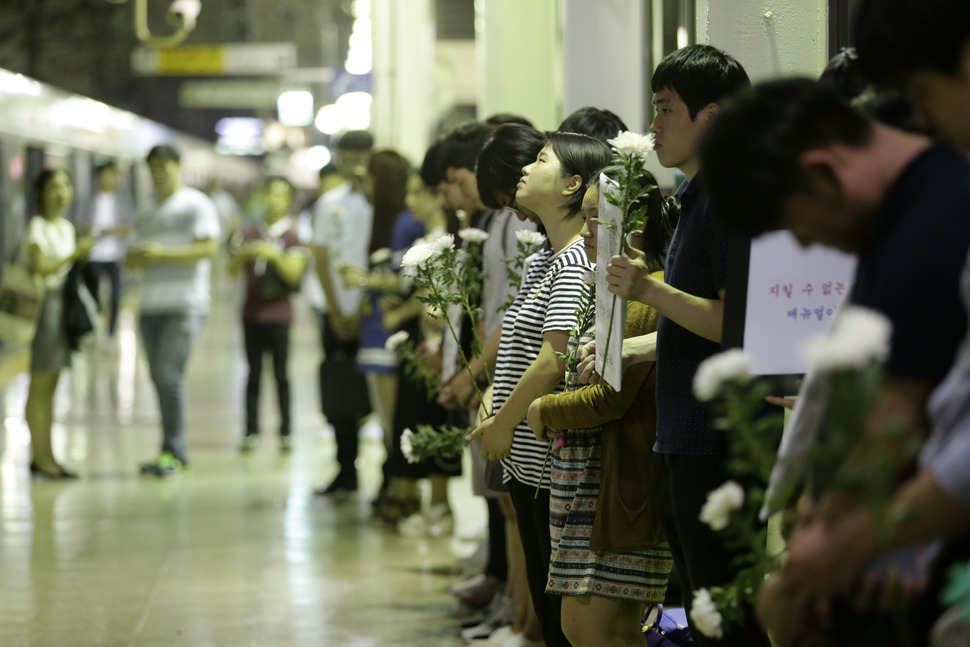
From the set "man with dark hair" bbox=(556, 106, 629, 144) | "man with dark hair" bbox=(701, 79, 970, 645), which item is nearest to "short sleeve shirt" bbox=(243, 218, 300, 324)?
"man with dark hair" bbox=(556, 106, 629, 144)

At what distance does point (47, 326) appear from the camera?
7.73 meters

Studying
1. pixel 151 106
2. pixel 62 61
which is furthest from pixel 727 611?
pixel 151 106

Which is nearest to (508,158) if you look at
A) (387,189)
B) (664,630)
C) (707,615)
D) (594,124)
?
(594,124)

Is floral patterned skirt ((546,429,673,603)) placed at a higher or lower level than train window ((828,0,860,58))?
lower

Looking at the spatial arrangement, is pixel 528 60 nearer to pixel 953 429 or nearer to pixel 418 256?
pixel 418 256

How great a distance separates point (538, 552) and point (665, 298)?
4.07 ft

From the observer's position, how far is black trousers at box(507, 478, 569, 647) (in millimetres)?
3385

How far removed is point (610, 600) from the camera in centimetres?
298

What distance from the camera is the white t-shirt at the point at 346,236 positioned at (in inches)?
279

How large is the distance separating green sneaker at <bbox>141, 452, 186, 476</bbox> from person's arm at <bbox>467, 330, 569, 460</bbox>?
4965mm

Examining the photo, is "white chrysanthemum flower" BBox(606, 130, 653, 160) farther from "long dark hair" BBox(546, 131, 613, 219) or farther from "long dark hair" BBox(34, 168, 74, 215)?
"long dark hair" BBox(34, 168, 74, 215)

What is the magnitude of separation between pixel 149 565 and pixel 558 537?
3.25 meters

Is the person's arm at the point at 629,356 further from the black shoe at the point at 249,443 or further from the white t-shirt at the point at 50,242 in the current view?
the black shoe at the point at 249,443

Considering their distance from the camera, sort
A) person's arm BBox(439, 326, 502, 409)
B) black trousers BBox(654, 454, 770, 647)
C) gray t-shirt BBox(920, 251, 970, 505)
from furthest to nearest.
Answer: person's arm BBox(439, 326, 502, 409) → black trousers BBox(654, 454, 770, 647) → gray t-shirt BBox(920, 251, 970, 505)
